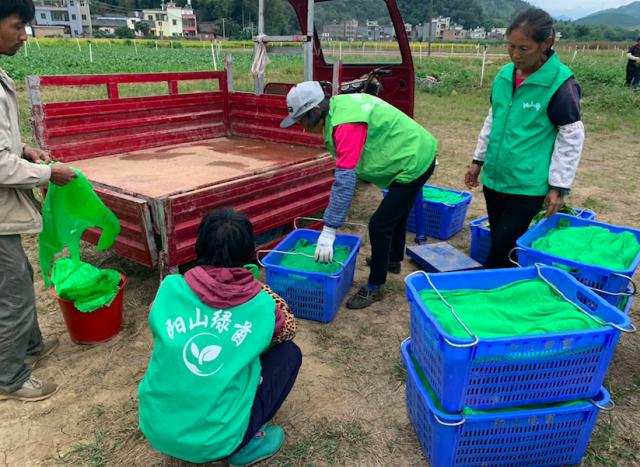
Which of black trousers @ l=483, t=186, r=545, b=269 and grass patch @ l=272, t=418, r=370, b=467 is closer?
grass patch @ l=272, t=418, r=370, b=467

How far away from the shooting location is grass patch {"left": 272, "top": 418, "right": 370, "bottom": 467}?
6.82ft

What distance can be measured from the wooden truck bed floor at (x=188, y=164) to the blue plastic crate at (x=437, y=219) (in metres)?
1.09

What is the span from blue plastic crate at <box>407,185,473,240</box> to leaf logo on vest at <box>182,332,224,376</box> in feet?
9.98

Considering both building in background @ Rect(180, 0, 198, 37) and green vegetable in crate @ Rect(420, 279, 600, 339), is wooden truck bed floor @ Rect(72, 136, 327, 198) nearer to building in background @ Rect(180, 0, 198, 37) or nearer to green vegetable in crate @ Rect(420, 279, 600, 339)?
green vegetable in crate @ Rect(420, 279, 600, 339)

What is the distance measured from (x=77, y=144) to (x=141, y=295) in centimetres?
151

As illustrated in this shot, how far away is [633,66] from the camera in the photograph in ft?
44.8

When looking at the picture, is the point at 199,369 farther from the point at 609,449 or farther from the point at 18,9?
the point at 609,449

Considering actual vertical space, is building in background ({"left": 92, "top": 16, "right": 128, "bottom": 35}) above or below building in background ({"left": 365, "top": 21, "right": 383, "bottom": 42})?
above

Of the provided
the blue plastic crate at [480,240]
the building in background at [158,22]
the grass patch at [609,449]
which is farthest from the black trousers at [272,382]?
the building in background at [158,22]

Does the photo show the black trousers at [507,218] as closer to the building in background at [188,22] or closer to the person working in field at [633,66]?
the person working in field at [633,66]

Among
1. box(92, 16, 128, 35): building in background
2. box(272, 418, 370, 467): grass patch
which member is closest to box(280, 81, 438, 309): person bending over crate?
box(272, 418, 370, 467): grass patch

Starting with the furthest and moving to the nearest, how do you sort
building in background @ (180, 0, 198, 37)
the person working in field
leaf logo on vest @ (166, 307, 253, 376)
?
building in background @ (180, 0, 198, 37), the person working in field, leaf logo on vest @ (166, 307, 253, 376)

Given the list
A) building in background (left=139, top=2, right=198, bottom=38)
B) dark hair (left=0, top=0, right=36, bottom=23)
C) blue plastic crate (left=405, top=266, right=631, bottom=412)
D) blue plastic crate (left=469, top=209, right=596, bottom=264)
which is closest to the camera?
blue plastic crate (left=405, top=266, right=631, bottom=412)

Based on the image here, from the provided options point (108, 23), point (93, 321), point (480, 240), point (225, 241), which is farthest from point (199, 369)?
point (108, 23)
